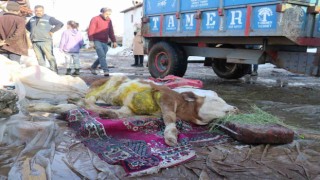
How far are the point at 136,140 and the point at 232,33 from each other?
361cm

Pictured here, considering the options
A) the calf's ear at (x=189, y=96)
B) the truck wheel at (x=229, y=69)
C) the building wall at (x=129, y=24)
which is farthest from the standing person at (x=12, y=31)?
the building wall at (x=129, y=24)

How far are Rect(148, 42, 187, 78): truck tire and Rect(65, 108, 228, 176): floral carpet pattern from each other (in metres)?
4.07

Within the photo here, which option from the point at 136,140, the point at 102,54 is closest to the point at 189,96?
the point at 136,140

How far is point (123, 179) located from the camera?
90.9 inches

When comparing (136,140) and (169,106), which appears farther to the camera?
(169,106)

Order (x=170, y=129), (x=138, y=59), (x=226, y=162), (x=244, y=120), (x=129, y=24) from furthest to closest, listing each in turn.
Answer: (x=129, y=24) → (x=138, y=59) → (x=244, y=120) → (x=170, y=129) → (x=226, y=162)

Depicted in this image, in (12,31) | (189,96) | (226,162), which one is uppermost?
(12,31)

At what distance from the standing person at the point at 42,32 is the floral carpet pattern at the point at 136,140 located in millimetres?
4410

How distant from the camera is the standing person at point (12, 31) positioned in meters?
5.86

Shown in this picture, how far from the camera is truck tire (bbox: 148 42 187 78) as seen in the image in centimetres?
761

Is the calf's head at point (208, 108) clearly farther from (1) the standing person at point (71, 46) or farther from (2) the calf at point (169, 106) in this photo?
(1) the standing person at point (71, 46)

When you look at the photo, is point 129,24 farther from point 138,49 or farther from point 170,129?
point 170,129

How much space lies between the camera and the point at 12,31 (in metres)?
5.90

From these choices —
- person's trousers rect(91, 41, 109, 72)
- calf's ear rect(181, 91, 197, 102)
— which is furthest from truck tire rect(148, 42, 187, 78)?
calf's ear rect(181, 91, 197, 102)
